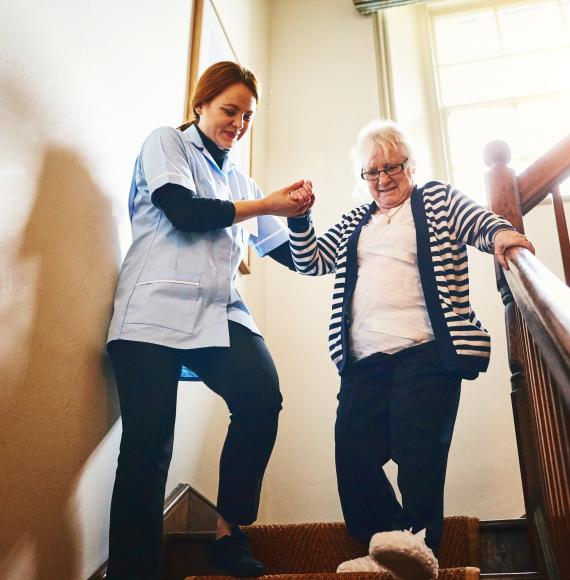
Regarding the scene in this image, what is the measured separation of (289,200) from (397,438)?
0.58 meters

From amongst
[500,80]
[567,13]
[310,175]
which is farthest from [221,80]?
[567,13]

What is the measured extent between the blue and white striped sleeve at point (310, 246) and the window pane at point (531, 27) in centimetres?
233

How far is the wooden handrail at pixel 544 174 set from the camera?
158 centimetres

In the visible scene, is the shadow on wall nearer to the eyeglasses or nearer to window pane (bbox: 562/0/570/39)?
the eyeglasses

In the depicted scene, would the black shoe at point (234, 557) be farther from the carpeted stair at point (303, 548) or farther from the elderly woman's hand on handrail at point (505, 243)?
the elderly woman's hand on handrail at point (505, 243)

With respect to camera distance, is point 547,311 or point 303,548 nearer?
point 547,311

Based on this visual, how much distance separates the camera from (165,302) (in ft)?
4.21

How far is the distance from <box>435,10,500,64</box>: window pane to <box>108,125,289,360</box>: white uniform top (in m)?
2.47

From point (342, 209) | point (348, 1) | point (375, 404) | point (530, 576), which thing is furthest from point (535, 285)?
point (348, 1)

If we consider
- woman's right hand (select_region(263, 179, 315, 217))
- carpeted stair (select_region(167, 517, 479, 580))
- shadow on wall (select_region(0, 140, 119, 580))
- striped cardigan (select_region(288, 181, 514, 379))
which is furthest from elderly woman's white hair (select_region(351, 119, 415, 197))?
carpeted stair (select_region(167, 517, 479, 580))

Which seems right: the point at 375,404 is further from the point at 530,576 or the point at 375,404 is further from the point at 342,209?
the point at 342,209

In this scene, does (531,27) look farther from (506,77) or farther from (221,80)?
(221,80)

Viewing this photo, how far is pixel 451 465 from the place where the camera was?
237 centimetres

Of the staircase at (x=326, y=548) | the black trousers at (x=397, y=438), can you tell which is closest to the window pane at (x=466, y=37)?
the black trousers at (x=397, y=438)
